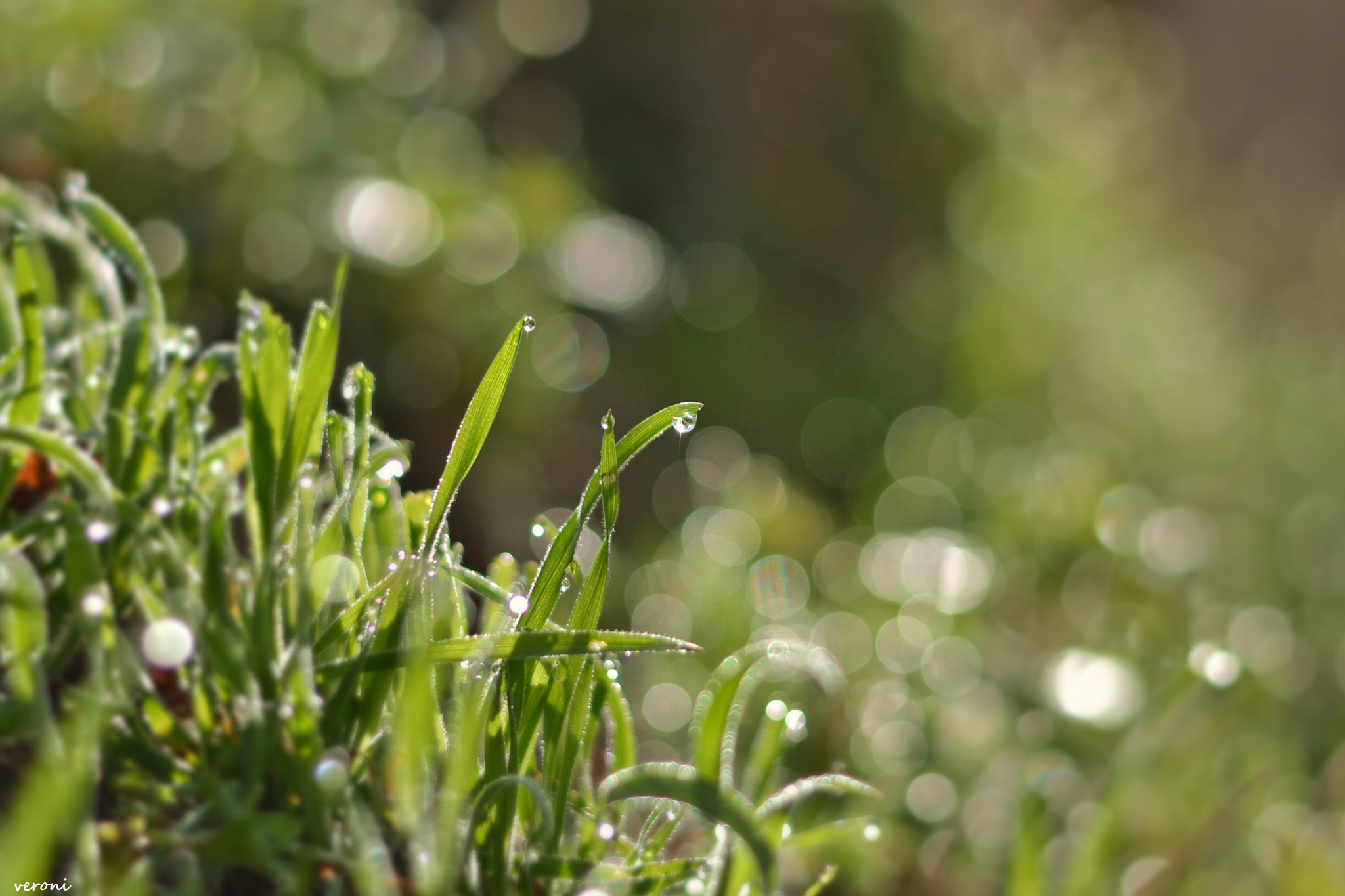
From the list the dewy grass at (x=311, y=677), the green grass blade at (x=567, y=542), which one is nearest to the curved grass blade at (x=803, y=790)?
the dewy grass at (x=311, y=677)

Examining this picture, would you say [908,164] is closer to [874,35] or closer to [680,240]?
[874,35]

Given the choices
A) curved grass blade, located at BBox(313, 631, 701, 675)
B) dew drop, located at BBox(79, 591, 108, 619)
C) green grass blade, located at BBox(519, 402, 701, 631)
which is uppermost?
green grass blade, located at BBox(519, 402, 701, 631)

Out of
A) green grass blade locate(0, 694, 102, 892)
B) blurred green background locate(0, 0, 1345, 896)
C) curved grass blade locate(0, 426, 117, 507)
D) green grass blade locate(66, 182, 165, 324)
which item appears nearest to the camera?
green grass blade locate(0, 694, 102, 892)

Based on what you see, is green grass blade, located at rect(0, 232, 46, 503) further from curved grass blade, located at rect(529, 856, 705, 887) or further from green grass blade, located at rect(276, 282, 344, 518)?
curved grass blade, located at rect(529, 856, 705, 887)

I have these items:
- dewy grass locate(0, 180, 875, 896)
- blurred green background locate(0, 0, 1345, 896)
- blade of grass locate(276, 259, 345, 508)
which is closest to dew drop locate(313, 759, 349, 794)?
dewy grass locate(0, 180, 875, 896)

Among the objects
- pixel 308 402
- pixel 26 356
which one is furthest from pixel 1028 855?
pixel 26 356

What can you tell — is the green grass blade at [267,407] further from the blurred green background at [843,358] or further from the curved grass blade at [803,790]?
the blurred green background at [843,358]
